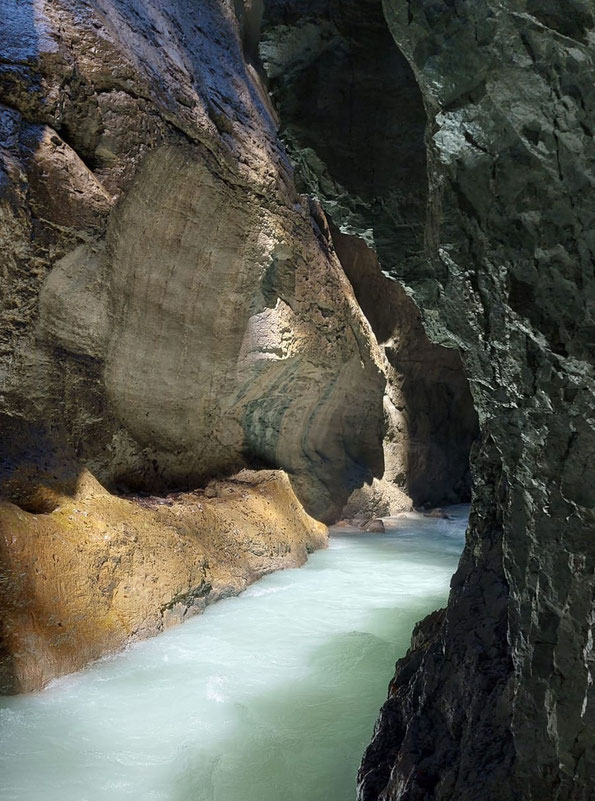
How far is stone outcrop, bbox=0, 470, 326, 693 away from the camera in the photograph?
338 centimetres

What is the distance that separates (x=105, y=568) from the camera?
396 centimetres

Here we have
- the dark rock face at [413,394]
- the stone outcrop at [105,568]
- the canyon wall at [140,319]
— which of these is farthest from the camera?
the dark rock face at [413,394]

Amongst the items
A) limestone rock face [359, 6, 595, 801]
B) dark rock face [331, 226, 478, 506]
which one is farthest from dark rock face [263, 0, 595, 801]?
dark rock face [331, 226, 478, 506]

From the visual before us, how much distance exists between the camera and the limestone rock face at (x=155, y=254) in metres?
4.23

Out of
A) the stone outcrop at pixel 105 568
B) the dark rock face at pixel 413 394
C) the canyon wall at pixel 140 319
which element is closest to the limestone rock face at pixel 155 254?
the canyon wall at pixel 140 319

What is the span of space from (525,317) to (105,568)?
3442 millimetres

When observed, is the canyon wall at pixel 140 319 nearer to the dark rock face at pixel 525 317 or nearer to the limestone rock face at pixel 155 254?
the limestone rock face at pixel 155 254

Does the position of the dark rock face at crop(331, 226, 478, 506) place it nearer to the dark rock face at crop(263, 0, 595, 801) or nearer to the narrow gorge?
the narrow gorge

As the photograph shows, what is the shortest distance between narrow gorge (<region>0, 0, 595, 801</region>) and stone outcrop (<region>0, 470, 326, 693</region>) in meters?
0.02

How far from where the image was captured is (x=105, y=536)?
410 cm

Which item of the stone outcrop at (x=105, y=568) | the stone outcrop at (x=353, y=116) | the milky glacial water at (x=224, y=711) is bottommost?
the milky glacial water at (x=224, y=711)

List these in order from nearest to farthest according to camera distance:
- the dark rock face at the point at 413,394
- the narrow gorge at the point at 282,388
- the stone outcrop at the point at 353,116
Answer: the narrow gorge at the point at 282,388 → the stone outcrop at the point at 353,116 → the dark rock face at the point at 413,394

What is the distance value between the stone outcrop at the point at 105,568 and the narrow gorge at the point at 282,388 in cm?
2

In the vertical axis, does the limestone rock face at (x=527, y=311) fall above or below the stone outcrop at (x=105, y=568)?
above
